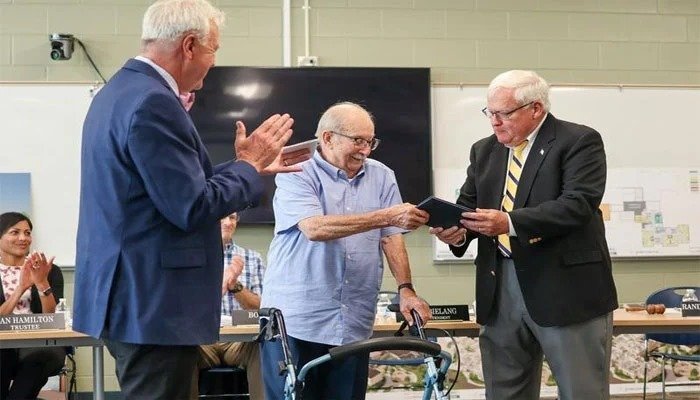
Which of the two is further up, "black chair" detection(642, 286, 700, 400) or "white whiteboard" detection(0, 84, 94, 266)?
"white whiteboard" detection(0, 84, 94, 266)

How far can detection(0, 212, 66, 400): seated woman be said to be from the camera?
4.33 m

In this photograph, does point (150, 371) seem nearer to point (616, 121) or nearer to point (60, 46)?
point (60, 46)

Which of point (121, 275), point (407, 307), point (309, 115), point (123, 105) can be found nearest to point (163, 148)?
point (123, 105)

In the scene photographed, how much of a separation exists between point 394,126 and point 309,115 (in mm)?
589

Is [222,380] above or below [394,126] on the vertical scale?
below

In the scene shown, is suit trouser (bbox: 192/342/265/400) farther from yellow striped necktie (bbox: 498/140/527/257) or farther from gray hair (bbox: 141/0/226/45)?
gray hair (bbox: 141/0/226/45)

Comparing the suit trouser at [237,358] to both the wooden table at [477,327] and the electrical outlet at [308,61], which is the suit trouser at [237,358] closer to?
the wooden table at [477,327]

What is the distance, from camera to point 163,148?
5.69 feet

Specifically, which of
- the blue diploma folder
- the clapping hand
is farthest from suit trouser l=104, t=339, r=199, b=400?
the clapping hand

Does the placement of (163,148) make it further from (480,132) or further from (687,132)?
(687,132)

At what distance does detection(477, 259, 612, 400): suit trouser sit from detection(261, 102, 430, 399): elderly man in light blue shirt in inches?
10.4

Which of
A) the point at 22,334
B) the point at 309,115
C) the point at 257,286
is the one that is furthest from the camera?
the point at 309,115

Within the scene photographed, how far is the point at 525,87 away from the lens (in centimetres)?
279

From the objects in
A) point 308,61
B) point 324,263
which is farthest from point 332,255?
point 308,61
